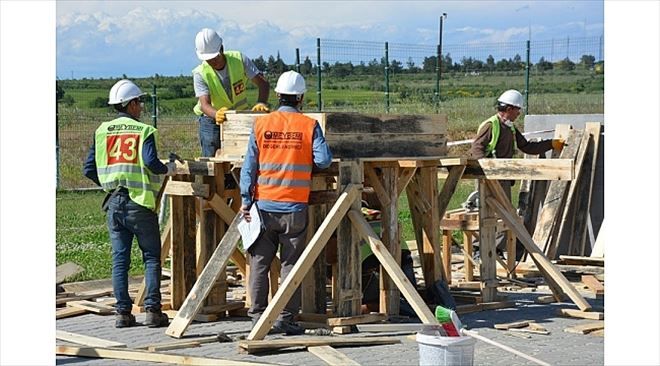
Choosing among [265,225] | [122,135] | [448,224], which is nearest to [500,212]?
[448,224]

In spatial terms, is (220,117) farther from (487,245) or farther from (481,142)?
(481,142)

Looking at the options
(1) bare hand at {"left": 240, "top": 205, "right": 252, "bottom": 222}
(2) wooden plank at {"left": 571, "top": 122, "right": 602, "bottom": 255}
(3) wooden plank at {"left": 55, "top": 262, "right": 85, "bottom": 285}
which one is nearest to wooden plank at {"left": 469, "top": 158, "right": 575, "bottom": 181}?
(1) bare hand at {"left": 240, "top": 205, "right": 252, "bottom": 222}

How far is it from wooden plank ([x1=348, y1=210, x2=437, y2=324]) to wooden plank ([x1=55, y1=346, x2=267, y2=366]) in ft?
6.41

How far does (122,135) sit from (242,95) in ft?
6.82

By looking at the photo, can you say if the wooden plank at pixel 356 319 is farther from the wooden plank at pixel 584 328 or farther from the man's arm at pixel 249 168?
the wooden plank at pixel 584 328

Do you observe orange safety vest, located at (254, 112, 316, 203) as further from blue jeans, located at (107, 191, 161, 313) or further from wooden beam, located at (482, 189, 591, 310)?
wooden beam, located at (482, 189, 591, 310)

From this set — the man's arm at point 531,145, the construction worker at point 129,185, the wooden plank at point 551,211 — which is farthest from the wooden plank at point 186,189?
the wooden plank at point 551,211

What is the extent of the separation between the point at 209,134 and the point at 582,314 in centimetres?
406

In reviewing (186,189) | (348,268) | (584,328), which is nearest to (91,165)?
(186,189)

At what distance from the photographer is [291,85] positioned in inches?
430

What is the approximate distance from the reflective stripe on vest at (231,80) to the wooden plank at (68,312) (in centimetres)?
229

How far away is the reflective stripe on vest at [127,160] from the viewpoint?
11164 mm

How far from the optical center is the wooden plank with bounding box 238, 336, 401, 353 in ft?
32.6

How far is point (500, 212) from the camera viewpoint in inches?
487
